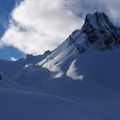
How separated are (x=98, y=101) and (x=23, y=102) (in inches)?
3604

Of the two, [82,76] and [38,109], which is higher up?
[82,76]

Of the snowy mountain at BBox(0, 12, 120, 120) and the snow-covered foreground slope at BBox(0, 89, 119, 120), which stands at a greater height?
the snowy mountain at BBox(0, 12, 120, 120)

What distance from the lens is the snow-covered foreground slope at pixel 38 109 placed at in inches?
1004

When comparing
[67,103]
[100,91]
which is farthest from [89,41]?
[67,103]

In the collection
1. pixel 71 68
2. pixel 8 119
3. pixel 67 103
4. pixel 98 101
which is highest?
pixel 71 68

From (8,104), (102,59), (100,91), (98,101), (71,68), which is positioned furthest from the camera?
(102,59)

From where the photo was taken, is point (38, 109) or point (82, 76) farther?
point (82, 76)

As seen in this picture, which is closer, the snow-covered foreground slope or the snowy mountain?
the snow-covered foreground slope

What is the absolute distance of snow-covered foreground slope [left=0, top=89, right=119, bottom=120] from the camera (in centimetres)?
2550

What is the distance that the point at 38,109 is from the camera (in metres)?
27.3

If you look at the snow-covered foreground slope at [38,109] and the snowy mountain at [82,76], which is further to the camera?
the snowy mountain at [82,76]

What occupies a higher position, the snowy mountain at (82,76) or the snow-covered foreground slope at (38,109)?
the snowy mountain at (82,76)

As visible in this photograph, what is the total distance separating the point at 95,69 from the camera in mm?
163500

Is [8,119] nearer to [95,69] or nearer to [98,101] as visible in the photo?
[98,101]
